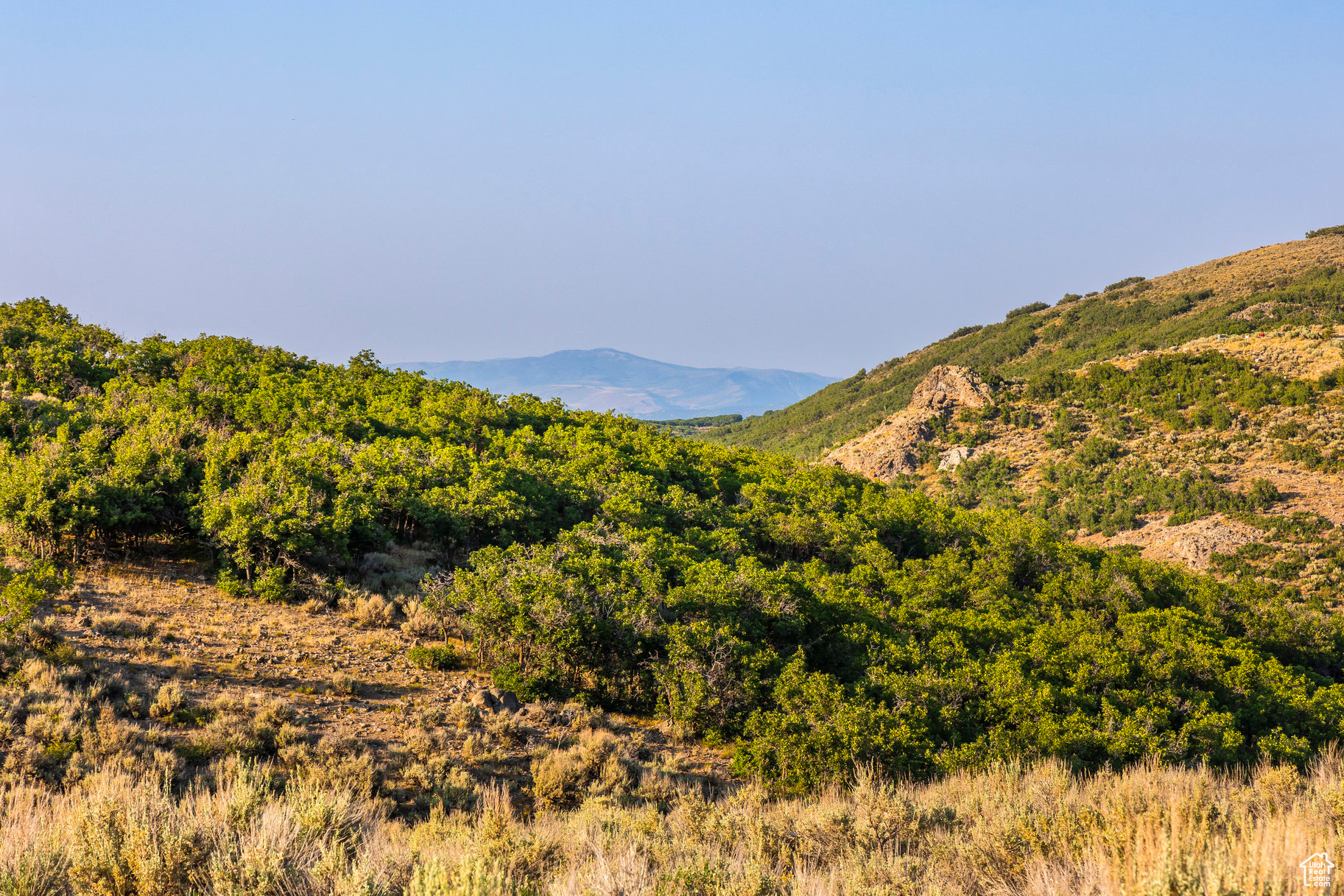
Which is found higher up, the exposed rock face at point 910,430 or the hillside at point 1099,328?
the hillside at point 1099,328

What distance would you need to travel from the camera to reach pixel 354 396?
108 feet

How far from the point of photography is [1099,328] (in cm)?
8412

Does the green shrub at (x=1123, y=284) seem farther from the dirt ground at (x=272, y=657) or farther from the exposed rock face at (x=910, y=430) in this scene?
the dirt ground at (x=272, y=657)

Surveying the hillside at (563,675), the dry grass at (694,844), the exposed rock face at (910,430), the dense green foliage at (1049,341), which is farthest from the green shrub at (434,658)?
the dense green foliage at (1049,341)

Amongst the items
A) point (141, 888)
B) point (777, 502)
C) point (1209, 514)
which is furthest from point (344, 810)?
point (1209, 514)

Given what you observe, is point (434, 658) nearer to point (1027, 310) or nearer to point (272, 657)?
point (272, 657)

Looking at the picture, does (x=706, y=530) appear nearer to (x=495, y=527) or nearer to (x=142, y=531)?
(x=495, y=527)

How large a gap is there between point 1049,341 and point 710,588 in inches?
3509

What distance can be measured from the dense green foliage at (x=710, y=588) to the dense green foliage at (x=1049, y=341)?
39823 mm

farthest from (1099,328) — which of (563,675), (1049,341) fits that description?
(563,675)

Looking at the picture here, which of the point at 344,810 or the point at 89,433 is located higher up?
the point at 89,433

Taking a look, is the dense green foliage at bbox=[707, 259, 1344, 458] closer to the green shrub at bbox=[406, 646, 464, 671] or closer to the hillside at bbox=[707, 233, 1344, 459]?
the hillside at bbox=[707, 233, 1344, 459]

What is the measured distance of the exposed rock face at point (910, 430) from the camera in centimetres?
5031

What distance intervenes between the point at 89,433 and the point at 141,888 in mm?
17782
